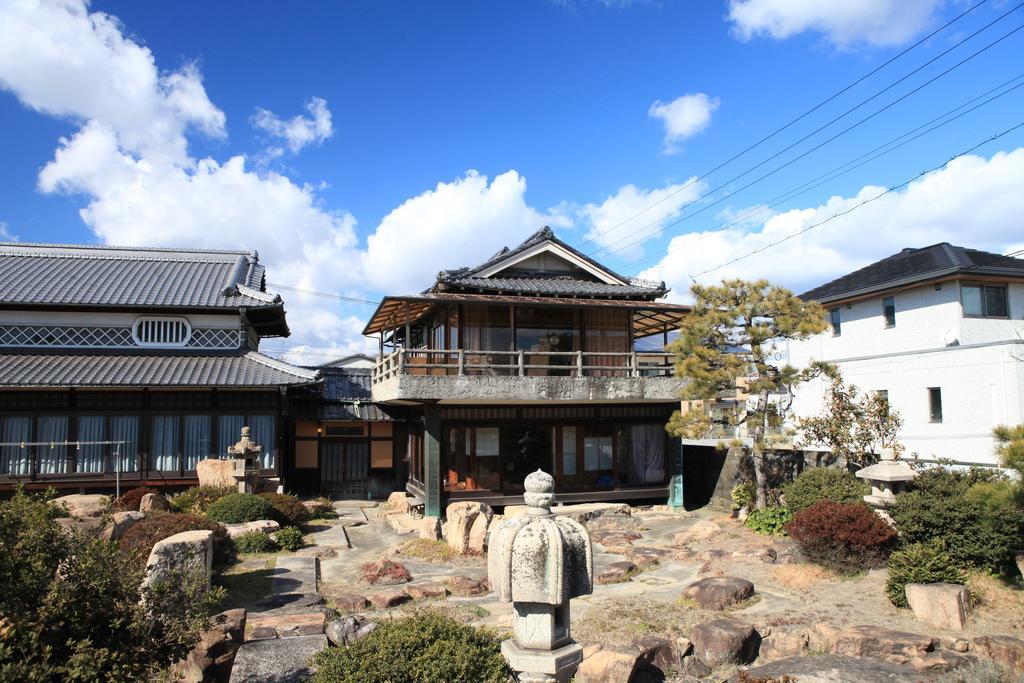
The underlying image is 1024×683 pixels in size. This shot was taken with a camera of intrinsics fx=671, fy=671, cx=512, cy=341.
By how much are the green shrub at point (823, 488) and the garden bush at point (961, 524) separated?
175 cm

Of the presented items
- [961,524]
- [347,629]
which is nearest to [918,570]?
[961,524]

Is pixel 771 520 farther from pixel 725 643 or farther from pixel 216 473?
pixel 216 473

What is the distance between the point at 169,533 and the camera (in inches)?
497

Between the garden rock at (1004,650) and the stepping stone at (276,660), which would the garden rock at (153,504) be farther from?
the garden rock at (1004,650)

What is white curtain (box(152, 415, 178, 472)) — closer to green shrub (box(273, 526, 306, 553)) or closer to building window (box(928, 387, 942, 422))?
green shrub (box(273, 526, 306, 553))

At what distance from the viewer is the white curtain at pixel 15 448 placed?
2067 centimetres

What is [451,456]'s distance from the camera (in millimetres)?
21047

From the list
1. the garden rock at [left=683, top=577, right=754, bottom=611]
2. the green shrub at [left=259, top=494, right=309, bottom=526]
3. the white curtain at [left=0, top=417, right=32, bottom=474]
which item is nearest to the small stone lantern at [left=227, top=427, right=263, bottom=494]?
the green shrub at [left=259, top=494, right=309, bottom=526]

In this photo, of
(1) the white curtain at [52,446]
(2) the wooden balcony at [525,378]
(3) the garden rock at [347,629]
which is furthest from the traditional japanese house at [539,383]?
(3) the garden rock at [347,629]

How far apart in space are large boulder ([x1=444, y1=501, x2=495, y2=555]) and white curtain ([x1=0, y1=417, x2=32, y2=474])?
13957mm

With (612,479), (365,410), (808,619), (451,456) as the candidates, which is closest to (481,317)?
(451,456)

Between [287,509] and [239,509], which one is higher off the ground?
[239,509]

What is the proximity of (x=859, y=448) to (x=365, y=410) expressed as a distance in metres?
18.3

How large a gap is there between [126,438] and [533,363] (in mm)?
13258
